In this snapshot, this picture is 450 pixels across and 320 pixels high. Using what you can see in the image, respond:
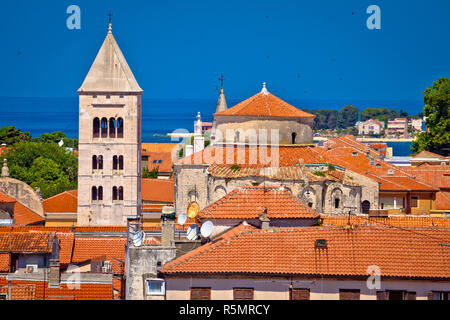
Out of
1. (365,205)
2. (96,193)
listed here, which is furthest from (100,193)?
(365,205)

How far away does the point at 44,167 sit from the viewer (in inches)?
3588

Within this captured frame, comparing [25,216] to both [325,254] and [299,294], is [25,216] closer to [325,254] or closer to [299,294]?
[325,254]

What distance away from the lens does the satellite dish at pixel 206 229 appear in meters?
29.1

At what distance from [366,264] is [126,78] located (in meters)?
45.3

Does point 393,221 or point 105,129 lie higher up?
point 105,129

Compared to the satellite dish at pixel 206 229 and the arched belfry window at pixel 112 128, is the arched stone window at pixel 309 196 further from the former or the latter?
the arched belfry window at pixel 112 128

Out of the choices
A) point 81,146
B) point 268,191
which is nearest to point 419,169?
point 81,146

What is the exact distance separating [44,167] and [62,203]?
19453mm

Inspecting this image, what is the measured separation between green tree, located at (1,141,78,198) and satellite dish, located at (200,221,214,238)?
5491 centimetres

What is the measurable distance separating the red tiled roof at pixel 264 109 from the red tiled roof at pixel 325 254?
24.9m

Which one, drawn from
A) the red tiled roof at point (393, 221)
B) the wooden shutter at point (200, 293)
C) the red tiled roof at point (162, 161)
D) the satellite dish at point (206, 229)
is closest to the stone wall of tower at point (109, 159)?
the red tiled roof at point (393, 221)

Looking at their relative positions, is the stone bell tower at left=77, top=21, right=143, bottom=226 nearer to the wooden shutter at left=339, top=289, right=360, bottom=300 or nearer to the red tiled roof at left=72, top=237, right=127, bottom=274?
the red tiled roof at left=72, top=237, right=127, bottom=274

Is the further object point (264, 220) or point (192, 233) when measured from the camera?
point (264, 220)
